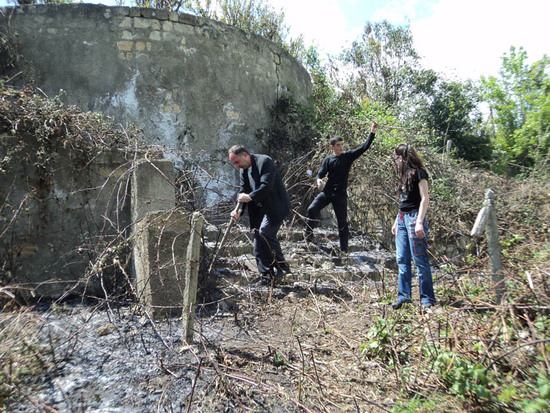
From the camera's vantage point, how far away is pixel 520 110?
980cm

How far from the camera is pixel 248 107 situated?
800 centimetres

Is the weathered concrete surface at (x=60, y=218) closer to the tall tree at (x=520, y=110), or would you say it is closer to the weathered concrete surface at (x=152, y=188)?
the weathered concrete surface at (x=152, y=188)

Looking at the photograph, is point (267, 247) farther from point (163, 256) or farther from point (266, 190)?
point (163, 256)

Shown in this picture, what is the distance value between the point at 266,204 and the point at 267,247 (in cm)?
52

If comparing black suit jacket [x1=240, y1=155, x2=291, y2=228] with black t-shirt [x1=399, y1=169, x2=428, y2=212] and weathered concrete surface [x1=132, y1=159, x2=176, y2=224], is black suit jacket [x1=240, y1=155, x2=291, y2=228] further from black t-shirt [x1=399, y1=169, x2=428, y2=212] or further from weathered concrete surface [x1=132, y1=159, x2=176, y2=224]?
black t-shirt [x1=399, y1=169, x2=428, y2=212]

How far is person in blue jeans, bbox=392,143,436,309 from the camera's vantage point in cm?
382

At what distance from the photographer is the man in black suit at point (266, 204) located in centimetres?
470

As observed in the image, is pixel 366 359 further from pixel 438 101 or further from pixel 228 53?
pixel 438 101

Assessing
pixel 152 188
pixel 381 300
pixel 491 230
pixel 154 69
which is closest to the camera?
pixel 491 230

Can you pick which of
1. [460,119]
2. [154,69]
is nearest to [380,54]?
[460,119]

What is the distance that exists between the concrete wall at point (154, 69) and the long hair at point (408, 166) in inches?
131

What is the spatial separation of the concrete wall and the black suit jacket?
1.72 m

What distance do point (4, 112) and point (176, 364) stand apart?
322cm

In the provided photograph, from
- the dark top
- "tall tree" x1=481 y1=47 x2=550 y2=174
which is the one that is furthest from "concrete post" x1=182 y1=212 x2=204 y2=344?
"tall tree" x1=481 y1=47 x2=550 y2=174
